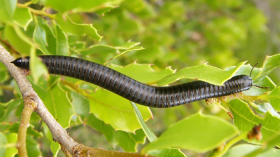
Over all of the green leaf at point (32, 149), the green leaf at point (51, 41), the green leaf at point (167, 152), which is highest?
the green leaf at point (51, 41)

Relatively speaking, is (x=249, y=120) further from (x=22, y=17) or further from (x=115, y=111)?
(x=22, y=17)

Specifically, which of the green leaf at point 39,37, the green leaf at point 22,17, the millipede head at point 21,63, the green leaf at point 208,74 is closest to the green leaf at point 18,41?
the green leaf at point 22,17

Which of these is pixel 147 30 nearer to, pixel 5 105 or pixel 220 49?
pixel 220 49

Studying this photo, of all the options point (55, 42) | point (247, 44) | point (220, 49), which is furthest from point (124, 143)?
point (247, 44)

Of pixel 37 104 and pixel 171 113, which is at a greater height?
pixel 171 113

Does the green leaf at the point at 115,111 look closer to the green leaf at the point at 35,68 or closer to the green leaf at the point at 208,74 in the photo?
the green leaf at the point at 208,74

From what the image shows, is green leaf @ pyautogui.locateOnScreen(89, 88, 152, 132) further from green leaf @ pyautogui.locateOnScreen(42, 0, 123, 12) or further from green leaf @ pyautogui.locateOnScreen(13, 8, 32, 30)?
green leaf @ pyautogui.locateOnScreen(42, 0, 123, 12)
